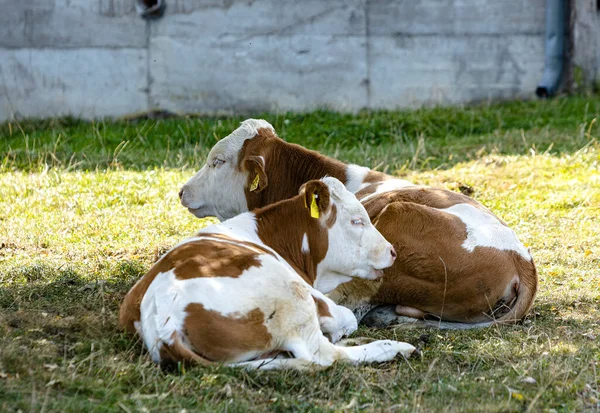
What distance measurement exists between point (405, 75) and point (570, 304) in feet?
28.1

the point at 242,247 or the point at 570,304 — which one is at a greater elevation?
the point at 242,247

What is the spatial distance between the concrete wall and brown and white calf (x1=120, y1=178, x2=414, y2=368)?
27.8ft

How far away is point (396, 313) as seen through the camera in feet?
19.5

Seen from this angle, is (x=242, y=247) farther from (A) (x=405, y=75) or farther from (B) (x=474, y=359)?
(A) (x=405, y=75)

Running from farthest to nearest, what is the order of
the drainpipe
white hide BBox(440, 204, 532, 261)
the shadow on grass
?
the drainpipe, the shadow on grass, white hide BBox(440, 204, 532, 261)

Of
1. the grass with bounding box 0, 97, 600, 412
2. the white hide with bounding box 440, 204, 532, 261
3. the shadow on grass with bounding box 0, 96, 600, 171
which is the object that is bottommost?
the shadow on grass with bounding box 0, 96, 600, 171

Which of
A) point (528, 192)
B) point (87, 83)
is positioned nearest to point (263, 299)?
point (528, 192)

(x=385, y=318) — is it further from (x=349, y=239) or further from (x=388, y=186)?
(x=388, y=186)

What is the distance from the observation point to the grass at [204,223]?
4.21 metres

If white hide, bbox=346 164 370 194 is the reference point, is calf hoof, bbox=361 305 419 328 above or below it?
below

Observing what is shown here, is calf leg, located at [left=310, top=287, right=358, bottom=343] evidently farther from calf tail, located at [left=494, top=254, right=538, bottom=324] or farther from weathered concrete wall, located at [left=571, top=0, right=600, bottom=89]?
weathered concrete wall, located at [left=571, top=0, right=600, bottom=89]

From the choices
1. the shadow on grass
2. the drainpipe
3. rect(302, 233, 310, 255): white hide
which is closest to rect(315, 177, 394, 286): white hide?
rect(302, 233, 310, 255): white hide

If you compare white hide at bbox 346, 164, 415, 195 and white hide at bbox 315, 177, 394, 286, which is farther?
white hide at bbox 346, 164, 415, 195

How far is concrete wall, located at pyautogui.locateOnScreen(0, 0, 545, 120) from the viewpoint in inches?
534
